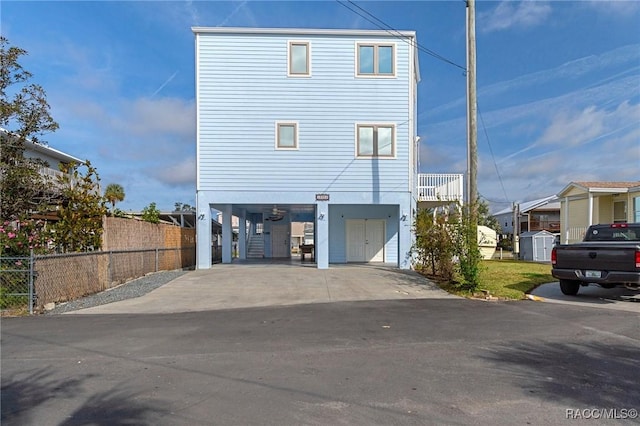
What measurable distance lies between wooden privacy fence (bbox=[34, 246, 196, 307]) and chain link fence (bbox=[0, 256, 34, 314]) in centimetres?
18

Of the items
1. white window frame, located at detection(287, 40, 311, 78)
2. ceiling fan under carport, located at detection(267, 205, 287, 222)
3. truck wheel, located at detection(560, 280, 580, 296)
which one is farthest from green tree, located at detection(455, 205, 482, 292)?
ceiling fan under carport, located at detection(267, 205, 287, 222)

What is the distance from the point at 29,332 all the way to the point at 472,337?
7214 mm

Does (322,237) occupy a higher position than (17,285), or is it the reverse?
(322,237)

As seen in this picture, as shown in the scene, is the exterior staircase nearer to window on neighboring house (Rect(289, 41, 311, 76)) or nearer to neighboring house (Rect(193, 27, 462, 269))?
neighboring house (Rect(193, 27, 462, 269))

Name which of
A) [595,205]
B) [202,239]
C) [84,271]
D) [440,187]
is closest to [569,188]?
[595,205]

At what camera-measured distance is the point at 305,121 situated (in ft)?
62.6

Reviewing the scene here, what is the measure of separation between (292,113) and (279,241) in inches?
436

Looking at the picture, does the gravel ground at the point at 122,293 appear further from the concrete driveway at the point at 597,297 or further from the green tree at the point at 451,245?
the concrete driveway at the point at 597,297

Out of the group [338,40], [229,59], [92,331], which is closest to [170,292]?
[92,331]

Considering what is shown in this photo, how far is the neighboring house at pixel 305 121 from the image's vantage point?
18.9 m

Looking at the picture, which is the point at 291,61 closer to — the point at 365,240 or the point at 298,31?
the point at 298,31

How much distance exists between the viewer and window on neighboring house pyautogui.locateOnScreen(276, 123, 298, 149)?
19.0 m

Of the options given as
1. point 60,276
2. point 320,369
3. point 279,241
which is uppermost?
point 279,241

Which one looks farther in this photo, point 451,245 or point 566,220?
point 566,220
